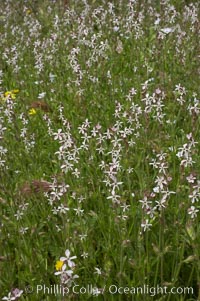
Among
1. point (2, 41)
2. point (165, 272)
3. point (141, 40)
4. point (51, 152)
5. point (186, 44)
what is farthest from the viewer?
point (2, 41)

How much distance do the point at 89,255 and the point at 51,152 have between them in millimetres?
1003

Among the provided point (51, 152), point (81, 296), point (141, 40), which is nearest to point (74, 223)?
point (81, 296)

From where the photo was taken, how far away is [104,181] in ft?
7.24

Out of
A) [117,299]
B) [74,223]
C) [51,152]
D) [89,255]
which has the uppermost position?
[51,152]

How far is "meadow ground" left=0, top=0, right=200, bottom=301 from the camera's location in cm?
205

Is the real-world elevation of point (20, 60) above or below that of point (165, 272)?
above

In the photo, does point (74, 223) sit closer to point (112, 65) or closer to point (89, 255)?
point (89, 255)

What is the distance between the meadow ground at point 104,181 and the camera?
2051 mm

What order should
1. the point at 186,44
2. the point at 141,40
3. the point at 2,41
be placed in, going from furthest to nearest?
the point at 2,41, the point at 141,40, the point at 186,44

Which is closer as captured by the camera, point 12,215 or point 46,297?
point 46,297

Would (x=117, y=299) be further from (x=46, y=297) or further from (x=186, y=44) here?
(x=186, y=44)

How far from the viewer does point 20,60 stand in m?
4.34

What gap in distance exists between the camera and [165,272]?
87.7 inches

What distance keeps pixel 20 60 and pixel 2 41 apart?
Result: 1.63ft
